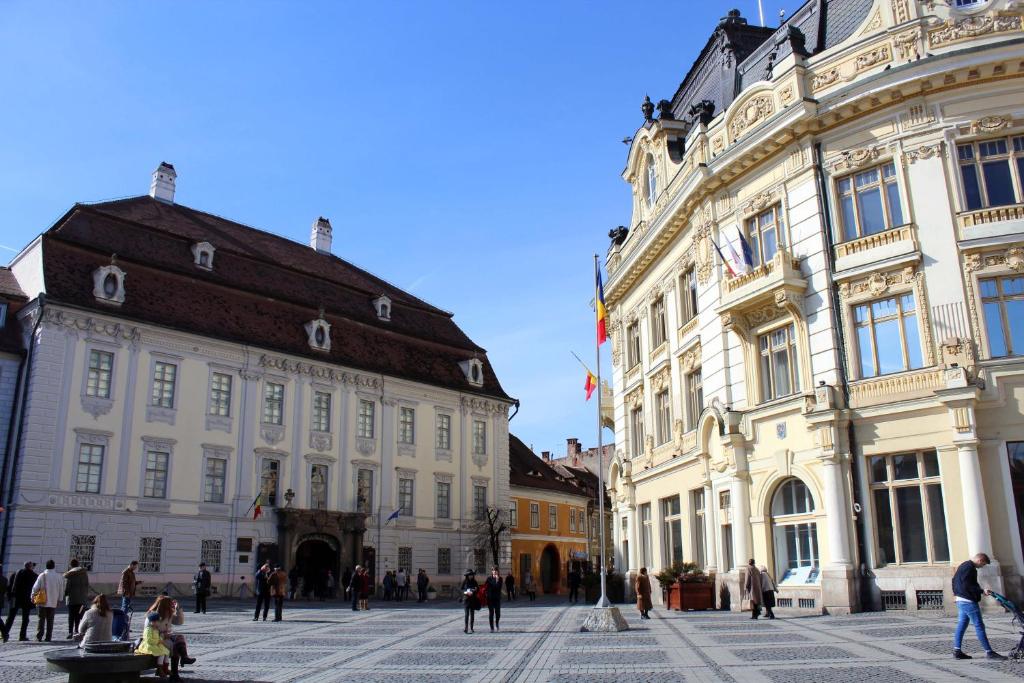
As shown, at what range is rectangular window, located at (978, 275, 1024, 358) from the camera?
766 inches

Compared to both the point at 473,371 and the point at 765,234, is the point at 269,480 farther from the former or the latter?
the point at 765,234

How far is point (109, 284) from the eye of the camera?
34.5 meters

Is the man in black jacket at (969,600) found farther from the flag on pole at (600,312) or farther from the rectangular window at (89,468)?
the rectangular window at (89,468)

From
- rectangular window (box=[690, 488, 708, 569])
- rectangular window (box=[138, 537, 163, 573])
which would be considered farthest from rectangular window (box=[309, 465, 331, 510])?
rectangular window (box=[690, 488, 708, 569])

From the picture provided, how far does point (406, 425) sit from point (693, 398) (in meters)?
21.0

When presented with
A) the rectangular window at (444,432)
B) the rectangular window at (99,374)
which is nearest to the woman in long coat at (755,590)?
the rectangular window at (99,374)

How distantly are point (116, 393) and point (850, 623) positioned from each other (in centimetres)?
2807

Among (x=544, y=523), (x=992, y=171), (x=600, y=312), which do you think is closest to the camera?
(x=992, y=171)

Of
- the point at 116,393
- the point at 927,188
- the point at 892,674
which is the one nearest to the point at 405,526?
the point at 116,393

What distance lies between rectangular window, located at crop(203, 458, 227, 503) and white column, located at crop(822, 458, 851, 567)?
25.8m

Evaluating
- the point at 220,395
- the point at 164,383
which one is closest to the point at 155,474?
the point at 164,383

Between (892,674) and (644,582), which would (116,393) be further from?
(892,674)

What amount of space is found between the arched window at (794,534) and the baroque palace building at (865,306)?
58 mm

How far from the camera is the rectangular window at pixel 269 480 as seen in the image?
38375 mm
